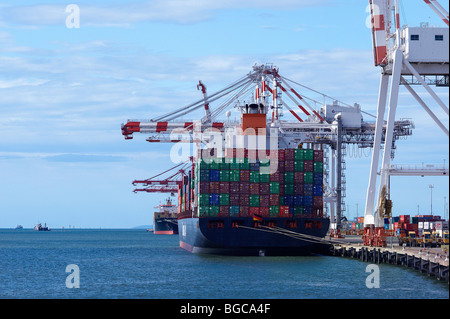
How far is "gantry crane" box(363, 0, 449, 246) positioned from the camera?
5381 cm

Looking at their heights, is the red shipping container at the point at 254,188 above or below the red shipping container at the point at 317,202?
above

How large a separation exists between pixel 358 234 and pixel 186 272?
178ft

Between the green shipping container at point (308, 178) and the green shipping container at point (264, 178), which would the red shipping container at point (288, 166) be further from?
the green shipping container at point (264, 178)

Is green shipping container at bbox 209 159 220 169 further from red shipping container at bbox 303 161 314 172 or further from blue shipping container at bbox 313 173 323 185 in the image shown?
blue shipping container at bbox 313 173 323 185

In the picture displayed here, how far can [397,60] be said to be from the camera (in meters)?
54.2

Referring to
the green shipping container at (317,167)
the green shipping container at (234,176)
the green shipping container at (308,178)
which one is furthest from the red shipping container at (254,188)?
the green shipping container at (317,167)

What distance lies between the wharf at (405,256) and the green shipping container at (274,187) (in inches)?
289

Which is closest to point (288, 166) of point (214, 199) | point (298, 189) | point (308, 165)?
point (308, 165)

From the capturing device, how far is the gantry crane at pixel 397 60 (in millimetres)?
53812

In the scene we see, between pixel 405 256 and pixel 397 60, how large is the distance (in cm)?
1399

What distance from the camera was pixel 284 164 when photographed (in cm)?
6606

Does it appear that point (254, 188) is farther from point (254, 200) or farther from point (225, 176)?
point (225, 176)

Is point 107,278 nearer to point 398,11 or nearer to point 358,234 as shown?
point 398,11
